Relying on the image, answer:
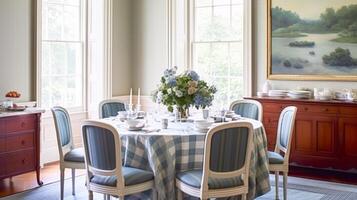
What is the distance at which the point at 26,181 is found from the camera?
5629 mm

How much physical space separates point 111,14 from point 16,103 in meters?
2.16

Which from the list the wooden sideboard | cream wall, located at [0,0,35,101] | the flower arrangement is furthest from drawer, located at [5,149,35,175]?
the wooden sideboard

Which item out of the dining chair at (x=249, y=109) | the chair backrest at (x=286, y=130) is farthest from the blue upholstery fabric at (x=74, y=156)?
the chair backrest at (x=286, y=130)

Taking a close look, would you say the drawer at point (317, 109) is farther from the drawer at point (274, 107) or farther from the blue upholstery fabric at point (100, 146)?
the blue upholstery fabric at point (100, 146)

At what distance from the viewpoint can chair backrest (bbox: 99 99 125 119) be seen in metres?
5.38

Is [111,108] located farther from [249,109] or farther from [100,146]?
[100,146]

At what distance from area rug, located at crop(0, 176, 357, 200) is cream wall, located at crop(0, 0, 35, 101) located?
134 centimetres

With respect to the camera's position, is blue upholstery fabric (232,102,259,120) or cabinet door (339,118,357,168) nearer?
blue upholstery fabric (232,102,259,120)

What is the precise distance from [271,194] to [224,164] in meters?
1.56

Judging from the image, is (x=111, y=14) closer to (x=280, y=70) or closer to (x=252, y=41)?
(x=252, y=41)

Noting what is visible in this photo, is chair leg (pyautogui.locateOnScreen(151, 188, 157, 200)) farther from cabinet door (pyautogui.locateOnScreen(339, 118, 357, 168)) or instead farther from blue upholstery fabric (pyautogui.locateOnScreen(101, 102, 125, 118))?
cabinet door (pyautogui.locateOnScreen(339, 118, 357, 168))

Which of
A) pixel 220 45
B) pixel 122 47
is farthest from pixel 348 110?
pixel 122 47

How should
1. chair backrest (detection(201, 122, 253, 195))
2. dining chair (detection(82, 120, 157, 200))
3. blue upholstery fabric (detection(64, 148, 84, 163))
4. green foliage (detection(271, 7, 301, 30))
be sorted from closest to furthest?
chair backrest (detection(201, 122, 253, 195)), dining chair (detection(82, 120, 157, 200)), blue upholstery fabric (detection(64, 148, 84, 163)), green foliage (detection(271, 7, 301, 30))

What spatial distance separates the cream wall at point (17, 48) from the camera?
579 centimetres
